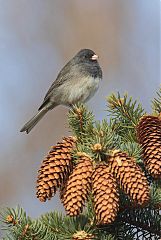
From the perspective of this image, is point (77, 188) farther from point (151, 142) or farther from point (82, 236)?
point (151, 142)

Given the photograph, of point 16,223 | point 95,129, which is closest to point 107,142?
point 95,129

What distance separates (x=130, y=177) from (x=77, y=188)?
5.0 inches

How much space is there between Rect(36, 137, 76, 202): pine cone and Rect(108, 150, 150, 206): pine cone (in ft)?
0.38

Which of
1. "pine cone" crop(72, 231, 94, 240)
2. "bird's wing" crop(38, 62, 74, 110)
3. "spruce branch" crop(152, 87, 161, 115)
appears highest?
"bird's wing" crop(38, 62, 74, 110)

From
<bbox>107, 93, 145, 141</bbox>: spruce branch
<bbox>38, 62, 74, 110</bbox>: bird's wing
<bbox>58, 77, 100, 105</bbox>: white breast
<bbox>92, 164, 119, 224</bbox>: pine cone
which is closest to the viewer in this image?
<bbox>92, 164, 119, 224</bbox>: pine cone

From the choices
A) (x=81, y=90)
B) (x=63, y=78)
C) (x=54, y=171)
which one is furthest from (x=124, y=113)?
(x=63, y=78)

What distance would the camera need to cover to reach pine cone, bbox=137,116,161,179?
123cm

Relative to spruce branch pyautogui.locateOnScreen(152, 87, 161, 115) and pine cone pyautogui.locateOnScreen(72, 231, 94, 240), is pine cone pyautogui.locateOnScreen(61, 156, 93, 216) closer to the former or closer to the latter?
pine cone pyautogui.locateOnScreen(72, 231, 94, 240)

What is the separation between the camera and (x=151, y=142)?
4.18 ft

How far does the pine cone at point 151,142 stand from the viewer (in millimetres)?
1226

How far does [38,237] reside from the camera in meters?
1.25

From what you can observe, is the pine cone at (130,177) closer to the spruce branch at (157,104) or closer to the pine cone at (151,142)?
the pine cone at (151,142)

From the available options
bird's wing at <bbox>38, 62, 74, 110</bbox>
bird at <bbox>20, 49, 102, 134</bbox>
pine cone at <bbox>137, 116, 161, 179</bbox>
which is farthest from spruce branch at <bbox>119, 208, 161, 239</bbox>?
bird's wing at <bbox>38, 62, 74, 110</bbox>

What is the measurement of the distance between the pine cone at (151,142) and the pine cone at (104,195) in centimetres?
11
